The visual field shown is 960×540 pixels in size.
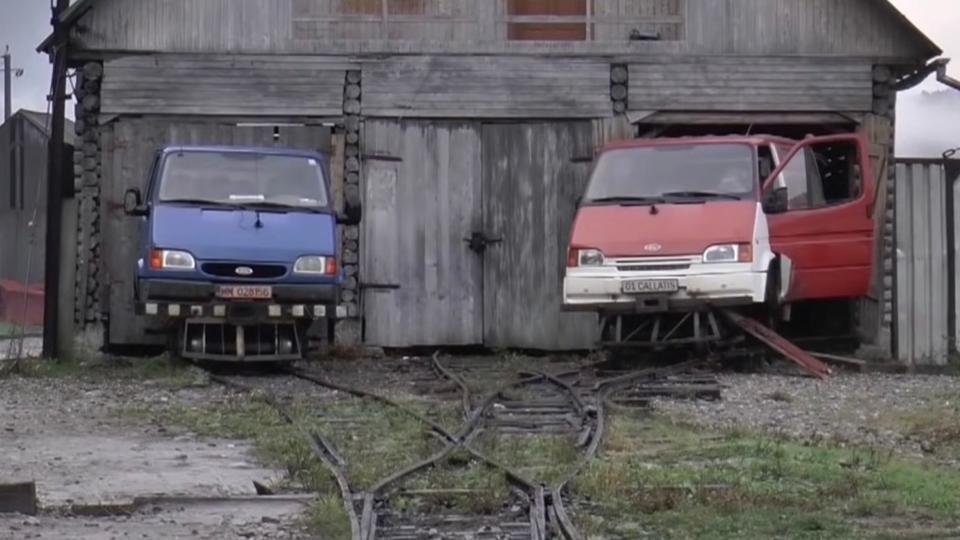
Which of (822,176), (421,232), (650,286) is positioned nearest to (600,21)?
(421,232)

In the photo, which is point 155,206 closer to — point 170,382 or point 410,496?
point 170,382

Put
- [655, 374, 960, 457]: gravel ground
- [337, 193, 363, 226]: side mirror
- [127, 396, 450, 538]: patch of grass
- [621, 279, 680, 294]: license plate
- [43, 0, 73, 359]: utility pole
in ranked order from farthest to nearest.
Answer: [43, 0, 73, 359]: utility pole
[337, 193, 363, 226]: side mirror
[621, 279, 680, 294]: license plate
[655, 374, 960, 457]: gravel ground
[127, 396, 450, 538]: patch of grass

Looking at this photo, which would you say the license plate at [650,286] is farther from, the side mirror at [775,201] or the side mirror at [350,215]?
the side mirror at [350,215]

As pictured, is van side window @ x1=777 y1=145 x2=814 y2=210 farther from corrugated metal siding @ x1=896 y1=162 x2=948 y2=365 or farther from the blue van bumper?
the blue van bumper

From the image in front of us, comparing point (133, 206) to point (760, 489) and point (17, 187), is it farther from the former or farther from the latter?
point (17, 187)

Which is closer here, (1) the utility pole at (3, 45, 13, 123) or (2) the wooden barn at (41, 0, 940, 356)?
(2) the wooden barn at (41, 0, 940, 356)

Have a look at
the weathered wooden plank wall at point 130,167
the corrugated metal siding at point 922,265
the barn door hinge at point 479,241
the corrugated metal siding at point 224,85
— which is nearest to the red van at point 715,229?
the corrugated metal siding at point 922,265

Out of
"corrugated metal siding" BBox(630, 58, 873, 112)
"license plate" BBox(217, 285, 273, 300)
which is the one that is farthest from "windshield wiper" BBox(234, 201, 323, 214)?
"corrugated metal siding" BBox(630, 58, 873, 112)

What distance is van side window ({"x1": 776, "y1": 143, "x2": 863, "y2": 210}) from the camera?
1841cm

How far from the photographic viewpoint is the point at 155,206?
17.9 m

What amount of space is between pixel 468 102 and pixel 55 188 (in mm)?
4899

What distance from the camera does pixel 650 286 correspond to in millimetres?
17094

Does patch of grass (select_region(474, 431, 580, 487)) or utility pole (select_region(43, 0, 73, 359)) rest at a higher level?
utility pole (select_region(43, 0, 73, 359))

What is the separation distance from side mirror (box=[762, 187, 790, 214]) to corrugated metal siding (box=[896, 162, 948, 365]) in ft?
10.4
